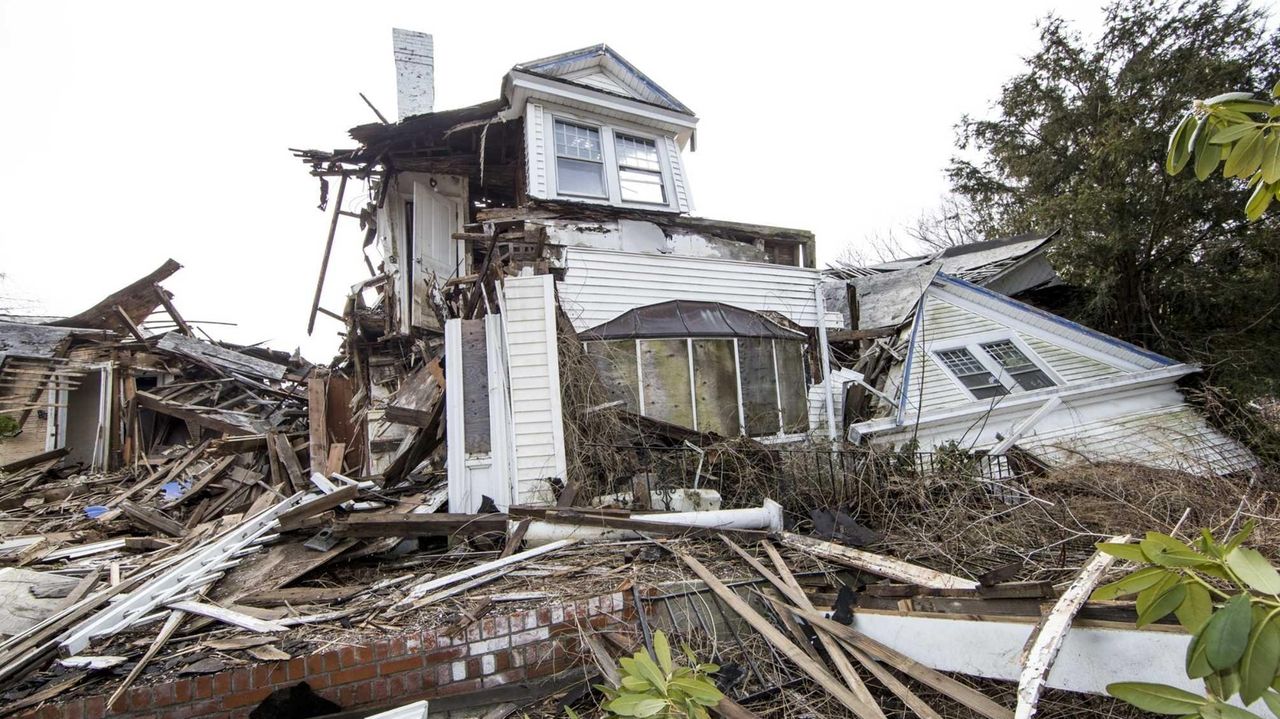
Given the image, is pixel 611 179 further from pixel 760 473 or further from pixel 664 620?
pixel 664 620

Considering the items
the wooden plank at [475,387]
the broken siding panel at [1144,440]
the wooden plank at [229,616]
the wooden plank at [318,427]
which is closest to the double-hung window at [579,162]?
the wooden plank at [475,387]

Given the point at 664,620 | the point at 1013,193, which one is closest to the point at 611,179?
the point at 664,620

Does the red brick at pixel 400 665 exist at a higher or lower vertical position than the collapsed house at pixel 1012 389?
lower

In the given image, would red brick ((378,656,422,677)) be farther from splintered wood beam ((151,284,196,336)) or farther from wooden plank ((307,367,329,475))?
splintered wood beam ((151,284,196,336))

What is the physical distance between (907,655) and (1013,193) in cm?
1419

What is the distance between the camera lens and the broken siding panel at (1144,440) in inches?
280

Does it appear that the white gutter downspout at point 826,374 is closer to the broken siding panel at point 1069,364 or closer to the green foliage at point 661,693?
the broken siding panel at point 1069,364

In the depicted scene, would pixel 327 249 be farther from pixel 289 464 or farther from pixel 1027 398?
pixel 1027 398

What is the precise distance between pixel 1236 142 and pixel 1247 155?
71 millimetres

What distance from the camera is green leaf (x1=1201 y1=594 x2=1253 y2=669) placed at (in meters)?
0.97

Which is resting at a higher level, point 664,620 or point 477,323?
point 477,323

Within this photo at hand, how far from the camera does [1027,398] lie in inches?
315

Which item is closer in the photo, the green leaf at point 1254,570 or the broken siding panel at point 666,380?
the green leaf at point 1254,570

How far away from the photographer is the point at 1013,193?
13.1m
